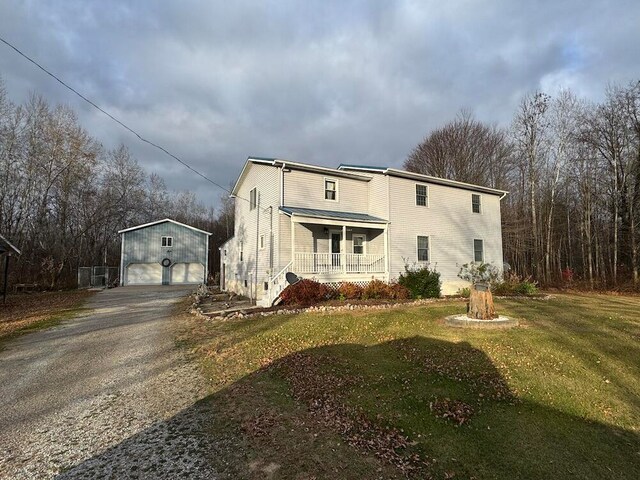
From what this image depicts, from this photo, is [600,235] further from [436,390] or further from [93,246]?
[93,246]

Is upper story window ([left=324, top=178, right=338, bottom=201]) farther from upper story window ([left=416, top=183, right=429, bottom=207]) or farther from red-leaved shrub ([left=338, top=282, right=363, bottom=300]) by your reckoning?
red-leaved shrub ([left=338, top=282, right=363, bottom=300])

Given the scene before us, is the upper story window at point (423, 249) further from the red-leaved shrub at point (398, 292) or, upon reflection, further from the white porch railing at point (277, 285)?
the white porch railing at point (277, 285)

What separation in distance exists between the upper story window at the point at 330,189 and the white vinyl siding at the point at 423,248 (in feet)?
16.2

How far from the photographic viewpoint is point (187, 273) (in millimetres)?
29922

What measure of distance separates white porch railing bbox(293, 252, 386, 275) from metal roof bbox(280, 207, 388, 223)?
162 cm

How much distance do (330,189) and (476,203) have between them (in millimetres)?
9466

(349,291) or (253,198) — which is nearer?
(349,291)

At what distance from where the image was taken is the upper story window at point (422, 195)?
18500 millimetres

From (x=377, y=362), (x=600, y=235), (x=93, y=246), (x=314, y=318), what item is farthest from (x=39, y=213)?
(x=600, y=235)

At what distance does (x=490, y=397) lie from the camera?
4992mm

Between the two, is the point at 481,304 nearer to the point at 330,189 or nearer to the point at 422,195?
the point at 330,189

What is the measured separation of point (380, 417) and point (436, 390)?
124 cm

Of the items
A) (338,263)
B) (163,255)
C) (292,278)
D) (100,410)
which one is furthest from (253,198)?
(100,410)

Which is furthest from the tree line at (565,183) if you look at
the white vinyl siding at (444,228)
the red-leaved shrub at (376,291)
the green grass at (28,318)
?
the green grass at (28,318)
